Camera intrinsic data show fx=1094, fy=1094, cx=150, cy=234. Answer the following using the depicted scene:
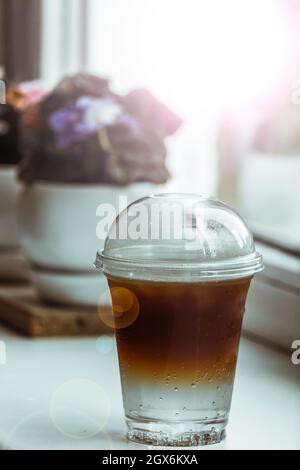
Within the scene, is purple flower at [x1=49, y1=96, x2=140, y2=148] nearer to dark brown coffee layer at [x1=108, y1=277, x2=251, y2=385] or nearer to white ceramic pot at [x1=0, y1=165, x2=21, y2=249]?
white ceramic pot at [x1=0, y1=165, x2=21, y2=249]

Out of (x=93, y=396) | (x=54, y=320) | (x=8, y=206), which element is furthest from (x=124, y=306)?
Result: (x=8, y=206)

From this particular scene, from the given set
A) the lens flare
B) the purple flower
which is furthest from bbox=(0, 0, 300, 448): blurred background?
the lens flare

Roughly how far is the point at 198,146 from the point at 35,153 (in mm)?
476

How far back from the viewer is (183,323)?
91 centimetres

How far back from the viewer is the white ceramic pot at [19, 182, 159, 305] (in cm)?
146

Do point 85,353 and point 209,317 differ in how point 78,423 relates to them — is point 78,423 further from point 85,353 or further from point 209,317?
point 85,353

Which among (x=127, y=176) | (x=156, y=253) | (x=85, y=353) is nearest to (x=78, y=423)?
(x=156, y=253)

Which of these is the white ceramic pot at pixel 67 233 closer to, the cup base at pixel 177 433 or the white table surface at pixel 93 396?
the white table surface at pixel 93 396

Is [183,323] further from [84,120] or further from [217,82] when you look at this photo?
[217,82]

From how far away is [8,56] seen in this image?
2332mm

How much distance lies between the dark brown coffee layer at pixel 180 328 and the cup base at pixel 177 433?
0.04 m

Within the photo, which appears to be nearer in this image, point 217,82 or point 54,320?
point 54,320
